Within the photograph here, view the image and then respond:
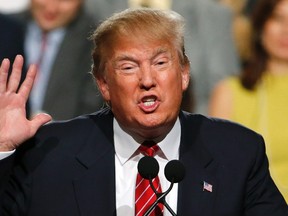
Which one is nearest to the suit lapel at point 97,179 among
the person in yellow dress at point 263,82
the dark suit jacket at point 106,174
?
the dark suit jacket at point 106,174

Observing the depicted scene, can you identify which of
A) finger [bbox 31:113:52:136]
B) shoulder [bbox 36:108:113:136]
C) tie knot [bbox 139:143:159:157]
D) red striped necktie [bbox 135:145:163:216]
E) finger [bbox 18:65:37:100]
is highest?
finger [bbox 18:65:37:100]

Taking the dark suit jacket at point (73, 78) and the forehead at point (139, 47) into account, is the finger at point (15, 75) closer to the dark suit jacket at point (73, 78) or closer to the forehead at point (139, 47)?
the forehead at point (139, 47)

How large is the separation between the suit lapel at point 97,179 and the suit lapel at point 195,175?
186 mm

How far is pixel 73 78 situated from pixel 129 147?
188cm

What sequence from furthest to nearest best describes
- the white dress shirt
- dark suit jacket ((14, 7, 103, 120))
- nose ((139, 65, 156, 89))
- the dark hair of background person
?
dark suit jacket ((14, 7, 103, 120))
the dark hair of background person
the white dress shirt
nose ((139, 65, 156, 89))

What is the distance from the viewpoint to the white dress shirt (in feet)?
7.44

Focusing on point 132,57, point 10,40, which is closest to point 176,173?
point 132,57

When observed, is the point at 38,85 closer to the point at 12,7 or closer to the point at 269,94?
the point at 12,7

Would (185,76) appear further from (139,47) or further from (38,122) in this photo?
(38,122)

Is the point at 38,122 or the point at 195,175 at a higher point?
the point at 38,122

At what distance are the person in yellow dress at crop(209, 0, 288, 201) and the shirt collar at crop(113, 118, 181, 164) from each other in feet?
4.79

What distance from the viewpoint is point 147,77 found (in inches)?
85.4

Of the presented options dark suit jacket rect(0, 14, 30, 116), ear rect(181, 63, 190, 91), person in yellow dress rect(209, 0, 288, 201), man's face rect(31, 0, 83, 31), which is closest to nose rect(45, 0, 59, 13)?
man's face rect(31, 0, 83, 31)

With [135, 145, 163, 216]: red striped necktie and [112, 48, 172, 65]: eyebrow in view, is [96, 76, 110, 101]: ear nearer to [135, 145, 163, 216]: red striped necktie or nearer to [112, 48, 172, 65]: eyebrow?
[112, 48, 172, 65]: eyebrow
